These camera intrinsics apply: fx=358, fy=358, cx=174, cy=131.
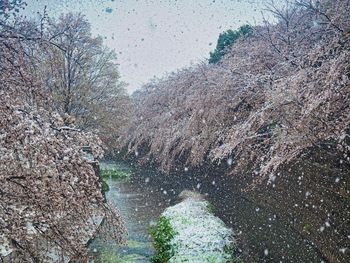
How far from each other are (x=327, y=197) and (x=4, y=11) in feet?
17.0

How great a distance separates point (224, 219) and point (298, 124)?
5.95 m

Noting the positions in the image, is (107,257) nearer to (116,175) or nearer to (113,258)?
(113,258)

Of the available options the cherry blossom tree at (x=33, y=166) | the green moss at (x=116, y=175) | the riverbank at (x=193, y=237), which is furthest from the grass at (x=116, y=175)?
the cherry blossom tree at (x=33, y=166)

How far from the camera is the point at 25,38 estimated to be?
391cm

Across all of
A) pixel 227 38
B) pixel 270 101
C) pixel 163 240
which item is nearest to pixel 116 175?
pixel 227 38

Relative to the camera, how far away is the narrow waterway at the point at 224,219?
22.9ft

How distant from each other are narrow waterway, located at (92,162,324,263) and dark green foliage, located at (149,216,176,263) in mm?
264

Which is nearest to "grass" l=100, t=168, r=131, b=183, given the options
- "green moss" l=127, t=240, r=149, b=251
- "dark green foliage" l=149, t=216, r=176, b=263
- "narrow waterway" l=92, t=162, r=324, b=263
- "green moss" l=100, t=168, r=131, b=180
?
"green moss" l=100, t=168, r=131, b=180

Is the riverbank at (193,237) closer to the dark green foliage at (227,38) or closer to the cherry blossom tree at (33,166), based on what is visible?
the cherry blossom tree at (33,166)

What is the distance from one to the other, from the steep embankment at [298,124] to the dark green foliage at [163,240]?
2359 millimetres

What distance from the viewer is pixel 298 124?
5.64 m

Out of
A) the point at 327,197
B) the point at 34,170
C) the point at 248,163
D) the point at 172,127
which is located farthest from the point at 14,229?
the point at 172,127

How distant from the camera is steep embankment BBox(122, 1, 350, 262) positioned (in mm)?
5246

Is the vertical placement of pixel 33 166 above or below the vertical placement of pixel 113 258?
above
